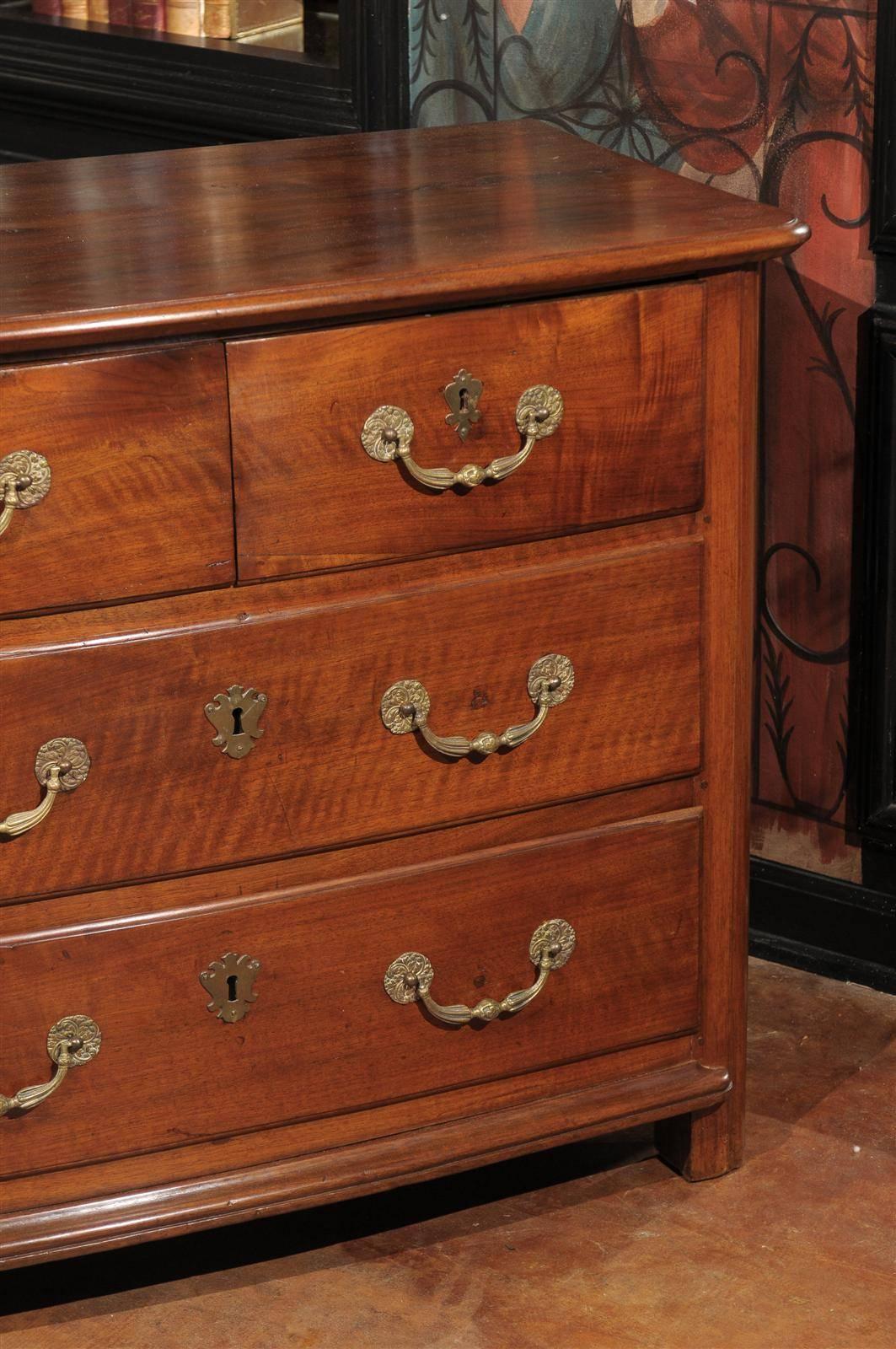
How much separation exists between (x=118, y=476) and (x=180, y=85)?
1.16 m

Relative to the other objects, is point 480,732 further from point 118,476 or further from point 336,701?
point 118,476

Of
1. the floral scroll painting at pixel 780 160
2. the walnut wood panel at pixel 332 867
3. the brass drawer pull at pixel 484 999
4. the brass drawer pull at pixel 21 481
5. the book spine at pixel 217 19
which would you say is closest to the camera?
the brass drawer pull at pixel 21 481

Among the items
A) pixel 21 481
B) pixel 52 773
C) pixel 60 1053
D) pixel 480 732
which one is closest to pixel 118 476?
pixel 21 481

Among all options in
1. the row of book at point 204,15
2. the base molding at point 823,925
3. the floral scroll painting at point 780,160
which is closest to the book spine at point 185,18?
the row of book at point 204,15

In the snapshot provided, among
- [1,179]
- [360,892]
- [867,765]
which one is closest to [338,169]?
[1,179]

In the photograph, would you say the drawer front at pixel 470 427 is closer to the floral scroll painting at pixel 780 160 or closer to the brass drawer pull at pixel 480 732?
the brass drawer pull at pixel 480 732

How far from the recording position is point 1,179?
5.84ft

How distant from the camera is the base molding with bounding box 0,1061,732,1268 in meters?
1.65

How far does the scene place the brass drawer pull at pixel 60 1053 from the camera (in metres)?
1.58

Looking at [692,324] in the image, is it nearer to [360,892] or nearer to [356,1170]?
[360,892]

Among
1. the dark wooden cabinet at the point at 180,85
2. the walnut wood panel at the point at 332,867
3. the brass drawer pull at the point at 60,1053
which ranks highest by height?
the dark wooden cabinet at the point at 180,85

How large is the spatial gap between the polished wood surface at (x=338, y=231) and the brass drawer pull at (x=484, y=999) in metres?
0.56

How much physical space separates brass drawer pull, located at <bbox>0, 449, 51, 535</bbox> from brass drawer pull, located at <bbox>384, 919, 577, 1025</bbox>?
52cm

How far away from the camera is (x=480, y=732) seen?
1.63m
